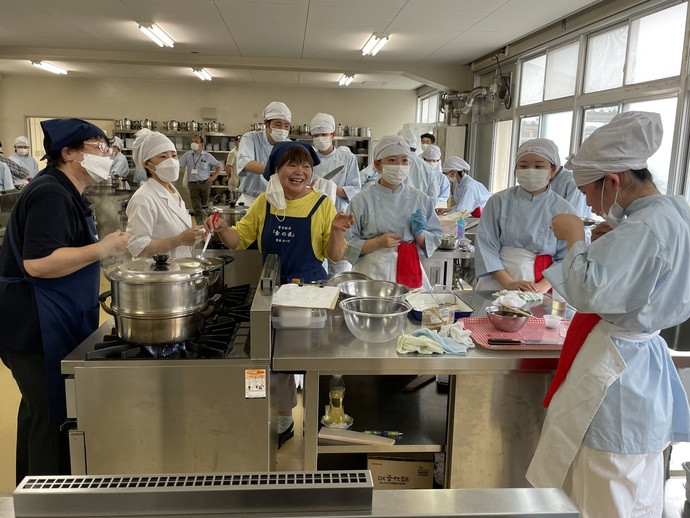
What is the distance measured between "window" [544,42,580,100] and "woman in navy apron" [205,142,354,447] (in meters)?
4.39

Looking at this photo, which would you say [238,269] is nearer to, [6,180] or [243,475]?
[243,475]

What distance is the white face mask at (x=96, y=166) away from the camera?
1844mm

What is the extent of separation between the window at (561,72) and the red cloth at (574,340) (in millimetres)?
4926

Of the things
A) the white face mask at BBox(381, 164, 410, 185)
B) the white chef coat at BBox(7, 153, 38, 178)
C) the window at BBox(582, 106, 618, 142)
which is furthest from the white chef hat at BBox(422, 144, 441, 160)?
the white chef coat at BBox(7, 153, 38, 178)

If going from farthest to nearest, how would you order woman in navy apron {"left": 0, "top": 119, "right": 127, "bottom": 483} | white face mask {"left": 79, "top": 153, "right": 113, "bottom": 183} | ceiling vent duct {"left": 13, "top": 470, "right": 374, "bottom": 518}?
white face mask {"left": 79, "top": 153, "right": 113, "bottom": 183} → woman in navy apron {"left": 0, "top": 119, "right": 127, "bottom": 483} → ceiling vent duct {"left": 13, "top": 470, "right": 374, "bottom": 518}

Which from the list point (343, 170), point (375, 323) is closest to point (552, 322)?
point (375, 323)

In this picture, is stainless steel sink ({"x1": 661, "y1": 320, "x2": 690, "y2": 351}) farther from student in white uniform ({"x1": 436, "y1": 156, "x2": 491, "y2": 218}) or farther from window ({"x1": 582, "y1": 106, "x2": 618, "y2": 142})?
student in white uniform ({"x1": 436, "y1": 156, "x2": 491, "y2": 218})

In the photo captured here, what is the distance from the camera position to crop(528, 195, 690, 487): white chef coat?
128 cm

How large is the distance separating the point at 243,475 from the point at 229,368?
0.95 meters

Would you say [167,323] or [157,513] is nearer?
[157,513]

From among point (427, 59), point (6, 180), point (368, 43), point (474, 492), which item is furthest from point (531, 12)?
point (6, 180)

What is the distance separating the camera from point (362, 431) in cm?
197

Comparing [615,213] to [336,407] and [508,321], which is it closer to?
[508,321]

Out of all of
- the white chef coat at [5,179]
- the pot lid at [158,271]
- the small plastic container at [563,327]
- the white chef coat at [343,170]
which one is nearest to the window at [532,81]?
the white chef coat at [343,170]
